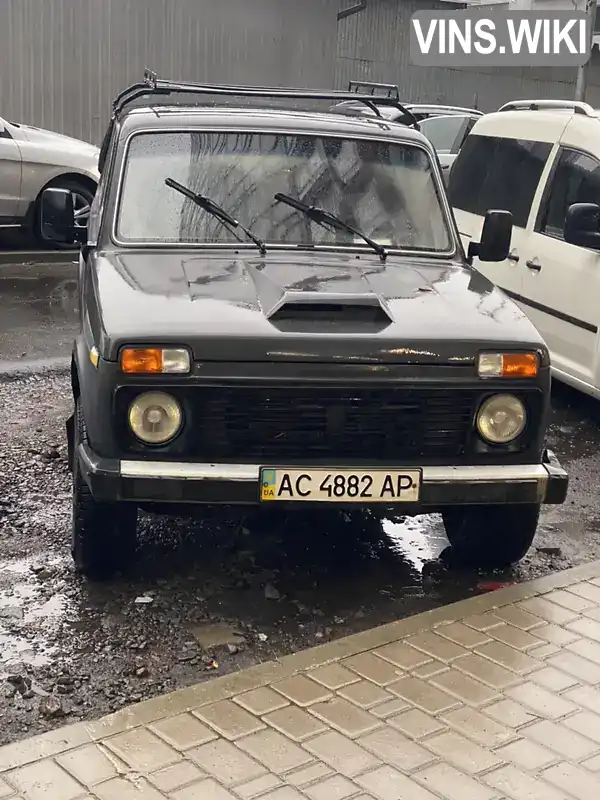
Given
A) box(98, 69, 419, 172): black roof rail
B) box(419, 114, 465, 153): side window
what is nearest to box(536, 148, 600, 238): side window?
box(98, 69, 419, 172): black roof rail

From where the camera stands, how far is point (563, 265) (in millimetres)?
7332

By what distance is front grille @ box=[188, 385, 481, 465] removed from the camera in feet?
13.6

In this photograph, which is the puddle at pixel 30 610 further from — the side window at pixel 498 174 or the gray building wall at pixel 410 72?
the gray building wall at pixel 410 72

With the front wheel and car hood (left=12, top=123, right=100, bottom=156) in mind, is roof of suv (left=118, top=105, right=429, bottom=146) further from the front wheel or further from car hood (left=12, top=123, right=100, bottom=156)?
car hood (left=12, top=123, right=100, bottom=156)

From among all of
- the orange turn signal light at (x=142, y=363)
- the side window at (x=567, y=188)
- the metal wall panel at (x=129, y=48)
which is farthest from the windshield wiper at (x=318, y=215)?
the metal wall panel at (x=129, y=48)

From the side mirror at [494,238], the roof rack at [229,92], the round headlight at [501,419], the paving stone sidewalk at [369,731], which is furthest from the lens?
the roof rack at [229,92]

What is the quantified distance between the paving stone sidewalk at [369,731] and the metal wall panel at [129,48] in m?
16.2

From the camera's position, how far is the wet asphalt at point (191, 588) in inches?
A: 157

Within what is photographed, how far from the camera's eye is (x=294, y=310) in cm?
431

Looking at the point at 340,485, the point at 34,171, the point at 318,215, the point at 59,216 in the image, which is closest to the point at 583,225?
the point at 318,215

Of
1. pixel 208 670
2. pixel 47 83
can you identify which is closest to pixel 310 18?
pixel 47 83

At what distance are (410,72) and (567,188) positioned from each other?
17.7 m

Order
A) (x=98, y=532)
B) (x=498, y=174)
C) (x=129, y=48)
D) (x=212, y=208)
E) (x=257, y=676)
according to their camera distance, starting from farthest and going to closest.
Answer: (x=129, y=48), (x=498, y=174), (x=212, y=208), (x=98, y=532), (x=257, y=676)

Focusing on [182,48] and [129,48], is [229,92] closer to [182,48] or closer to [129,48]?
[129,48]
